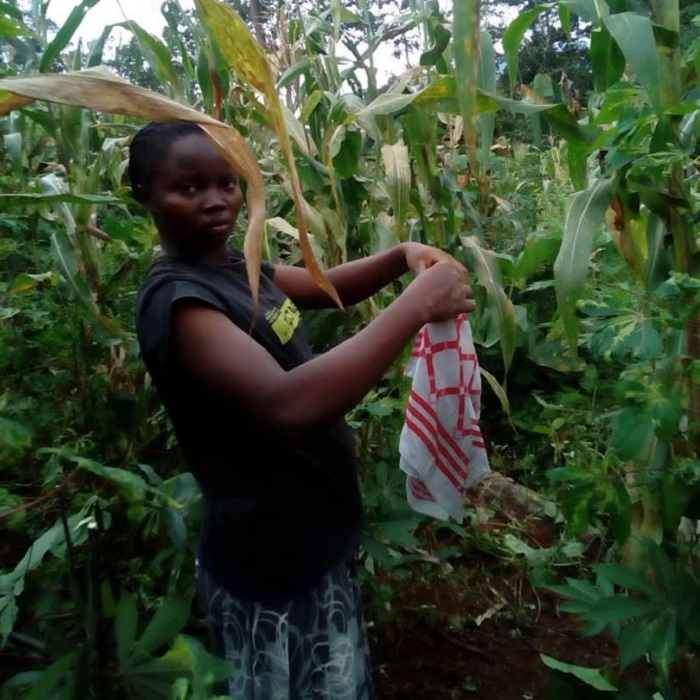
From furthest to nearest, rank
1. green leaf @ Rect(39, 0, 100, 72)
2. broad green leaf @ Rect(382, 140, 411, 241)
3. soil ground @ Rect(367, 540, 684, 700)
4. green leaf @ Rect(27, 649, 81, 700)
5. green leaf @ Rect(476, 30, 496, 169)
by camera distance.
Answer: soil ground @ Rect(367, 540, 684, 700)
broad green leaf @ Rect(382, 140, 411, 241)
green leaf @ Rect(39, 0, 100, 72)
green leaf @ Rect(476, 30, 496, 169)
green leaf @ Rect(27, 649, 81, 700)

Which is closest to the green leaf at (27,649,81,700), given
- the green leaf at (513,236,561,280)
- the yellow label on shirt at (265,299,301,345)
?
the yellow label on shirt at (265,299,301,345)

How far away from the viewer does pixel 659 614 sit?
906mm

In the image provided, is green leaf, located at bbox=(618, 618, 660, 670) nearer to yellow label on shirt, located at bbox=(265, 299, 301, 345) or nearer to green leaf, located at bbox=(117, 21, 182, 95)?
yellow label on shirt, located at bbox=(265, 299, 301, 345)

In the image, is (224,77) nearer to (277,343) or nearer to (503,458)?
(277,343)

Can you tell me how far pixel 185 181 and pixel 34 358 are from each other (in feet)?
2.71

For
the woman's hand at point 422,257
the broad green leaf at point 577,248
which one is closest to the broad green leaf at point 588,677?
the broad green leaf at point 577,248

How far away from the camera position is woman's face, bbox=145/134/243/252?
36.1 inches

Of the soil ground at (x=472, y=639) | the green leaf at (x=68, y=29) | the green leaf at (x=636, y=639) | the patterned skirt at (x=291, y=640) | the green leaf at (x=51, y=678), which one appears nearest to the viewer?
the green leaf at (x=51, y=678)

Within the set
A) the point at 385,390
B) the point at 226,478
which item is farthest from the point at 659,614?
the point at 385,390

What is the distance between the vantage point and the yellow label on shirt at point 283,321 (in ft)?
3.20

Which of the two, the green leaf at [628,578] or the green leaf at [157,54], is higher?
the green leaf at [157,54]

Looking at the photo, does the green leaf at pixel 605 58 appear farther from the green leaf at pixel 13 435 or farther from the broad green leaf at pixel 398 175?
the green leaf at pixel 13 435

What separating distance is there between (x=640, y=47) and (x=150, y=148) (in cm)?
61

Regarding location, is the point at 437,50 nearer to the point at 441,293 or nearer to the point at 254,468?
the point at 441,293
